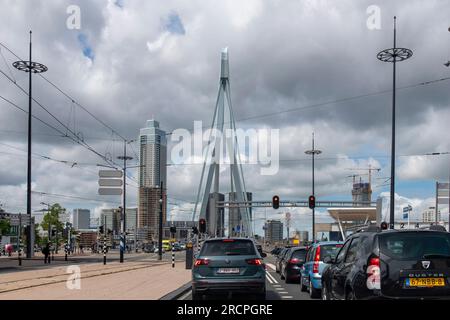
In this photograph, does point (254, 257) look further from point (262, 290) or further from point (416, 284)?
point (416, 284)

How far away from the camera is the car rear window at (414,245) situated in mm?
8914

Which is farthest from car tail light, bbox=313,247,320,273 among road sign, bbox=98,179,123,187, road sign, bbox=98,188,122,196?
road sign, bbox=98,179,123,187

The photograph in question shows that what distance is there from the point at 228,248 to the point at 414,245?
19.0 ft

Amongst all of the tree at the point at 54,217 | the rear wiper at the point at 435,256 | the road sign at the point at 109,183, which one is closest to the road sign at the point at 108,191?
the road sign at the point at 109,183

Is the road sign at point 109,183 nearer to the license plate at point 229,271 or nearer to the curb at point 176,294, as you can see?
the curb at point 176,294

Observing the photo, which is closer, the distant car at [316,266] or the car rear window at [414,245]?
the car rear window at [414,245]

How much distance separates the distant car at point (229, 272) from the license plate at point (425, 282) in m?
5.37

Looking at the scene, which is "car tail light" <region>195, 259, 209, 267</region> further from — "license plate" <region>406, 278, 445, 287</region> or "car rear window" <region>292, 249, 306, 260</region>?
"car rear window" <region>292, 249, 306, 260</region>

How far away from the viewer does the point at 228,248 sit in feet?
45.8

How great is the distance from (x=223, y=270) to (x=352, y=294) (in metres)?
4.84

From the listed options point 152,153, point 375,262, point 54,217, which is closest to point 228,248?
point 375,262
